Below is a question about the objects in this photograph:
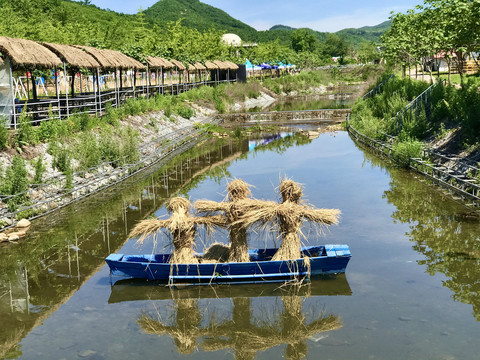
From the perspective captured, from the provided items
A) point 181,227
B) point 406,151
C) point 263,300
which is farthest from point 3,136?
point 406,151

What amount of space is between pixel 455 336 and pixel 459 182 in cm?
1182

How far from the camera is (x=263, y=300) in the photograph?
12.5 metres

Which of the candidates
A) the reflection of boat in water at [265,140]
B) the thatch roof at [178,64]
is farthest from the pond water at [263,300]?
the thatch roof at [178,64]

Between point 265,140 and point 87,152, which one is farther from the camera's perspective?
point 265,140

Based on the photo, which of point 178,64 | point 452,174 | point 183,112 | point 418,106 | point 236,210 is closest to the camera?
point 236,210

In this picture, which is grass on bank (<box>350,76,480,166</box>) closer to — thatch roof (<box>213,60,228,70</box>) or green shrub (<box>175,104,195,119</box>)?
green shrub (<box>175,104,195,119</box>)

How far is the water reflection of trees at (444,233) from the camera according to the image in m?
13.2

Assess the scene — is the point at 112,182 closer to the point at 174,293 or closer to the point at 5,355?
the point at 174,293

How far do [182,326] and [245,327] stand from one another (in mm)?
1329

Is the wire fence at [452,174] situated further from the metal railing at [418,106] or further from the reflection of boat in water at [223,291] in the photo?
the reflection of boat in water at [223,291]

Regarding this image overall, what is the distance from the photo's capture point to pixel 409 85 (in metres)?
36.5

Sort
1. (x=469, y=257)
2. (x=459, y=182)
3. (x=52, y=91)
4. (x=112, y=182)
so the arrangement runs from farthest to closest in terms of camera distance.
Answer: (x=52, y=91) → (x=112, y=182) → (x=459, y=182) → (x=469, y=257)

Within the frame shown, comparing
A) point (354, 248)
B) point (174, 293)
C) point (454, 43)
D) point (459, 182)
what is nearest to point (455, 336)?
point (354, 248)

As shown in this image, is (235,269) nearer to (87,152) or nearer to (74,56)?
(87,152)
